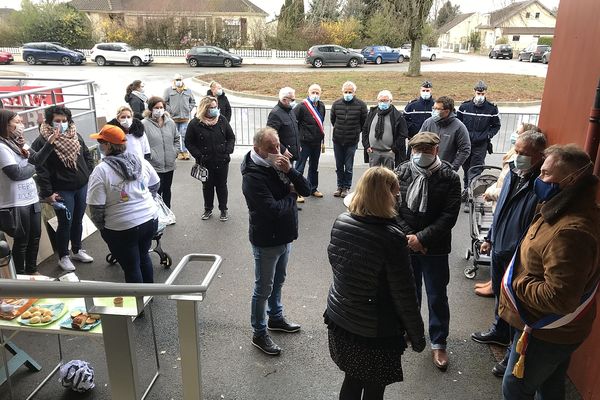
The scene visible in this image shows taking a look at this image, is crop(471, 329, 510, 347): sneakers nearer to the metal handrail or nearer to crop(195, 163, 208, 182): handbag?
the metal handrail

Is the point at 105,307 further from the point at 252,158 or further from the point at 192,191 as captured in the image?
the point at 192,191

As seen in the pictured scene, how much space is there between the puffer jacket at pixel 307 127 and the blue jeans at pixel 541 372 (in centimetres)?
534

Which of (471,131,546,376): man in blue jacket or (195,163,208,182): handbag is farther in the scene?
(195,163,208,182): handbag

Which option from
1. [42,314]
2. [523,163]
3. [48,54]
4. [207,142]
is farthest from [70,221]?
[48,54]

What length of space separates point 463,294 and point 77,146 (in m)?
4.52

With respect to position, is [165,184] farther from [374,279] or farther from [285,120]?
[374,279]

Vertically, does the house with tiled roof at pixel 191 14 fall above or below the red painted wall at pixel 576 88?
above

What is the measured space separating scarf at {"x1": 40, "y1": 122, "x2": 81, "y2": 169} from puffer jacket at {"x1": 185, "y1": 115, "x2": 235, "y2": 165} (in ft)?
5.65

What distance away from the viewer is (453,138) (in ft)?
21.5

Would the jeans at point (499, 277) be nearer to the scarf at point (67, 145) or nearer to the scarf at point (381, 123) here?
the scarf at point (381, 123)

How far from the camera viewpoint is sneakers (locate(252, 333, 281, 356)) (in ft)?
13.4

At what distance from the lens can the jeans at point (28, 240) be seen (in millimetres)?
4844

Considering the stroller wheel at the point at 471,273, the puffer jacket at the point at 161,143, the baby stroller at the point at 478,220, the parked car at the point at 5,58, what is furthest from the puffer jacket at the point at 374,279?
the parked car at the point at 5,58

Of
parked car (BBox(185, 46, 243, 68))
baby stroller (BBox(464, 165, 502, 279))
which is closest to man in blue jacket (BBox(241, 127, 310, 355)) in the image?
baby stroller (BBox(464, 165, 502, 279))
